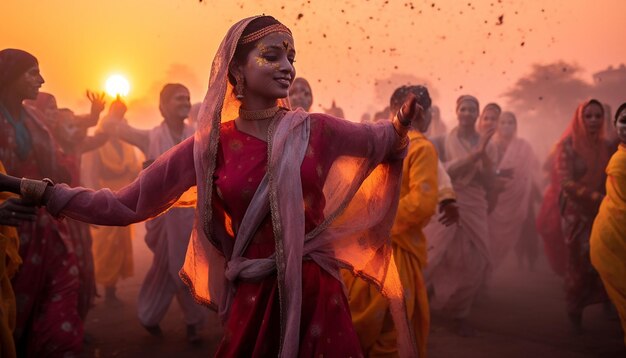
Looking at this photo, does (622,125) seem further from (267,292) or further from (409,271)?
(267,292)

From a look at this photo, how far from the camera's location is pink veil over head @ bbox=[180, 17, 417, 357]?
289cm

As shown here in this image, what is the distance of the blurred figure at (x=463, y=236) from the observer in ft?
24.5

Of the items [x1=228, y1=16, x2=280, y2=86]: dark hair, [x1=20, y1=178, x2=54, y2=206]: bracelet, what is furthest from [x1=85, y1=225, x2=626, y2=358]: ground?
[x1=228, y1=16, x2=280, y2=86]: dark hair

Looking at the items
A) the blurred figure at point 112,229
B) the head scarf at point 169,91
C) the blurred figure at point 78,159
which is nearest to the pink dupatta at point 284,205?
the blurred figure at point 78,159

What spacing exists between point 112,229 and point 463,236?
17.5 feet

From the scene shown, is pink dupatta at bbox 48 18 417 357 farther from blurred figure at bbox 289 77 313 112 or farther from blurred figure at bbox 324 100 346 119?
blurred figure at bbox 324 100 346 119

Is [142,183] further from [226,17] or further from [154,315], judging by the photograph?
[226,17]

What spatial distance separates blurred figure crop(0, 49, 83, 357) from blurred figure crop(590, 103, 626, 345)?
4.21 m

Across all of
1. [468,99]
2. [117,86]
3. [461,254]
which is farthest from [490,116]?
[117,86]

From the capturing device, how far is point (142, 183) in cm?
318

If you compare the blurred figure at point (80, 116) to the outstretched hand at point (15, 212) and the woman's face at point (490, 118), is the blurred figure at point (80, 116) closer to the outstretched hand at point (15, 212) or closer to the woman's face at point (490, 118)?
the outstretched hand at point (15, 212)

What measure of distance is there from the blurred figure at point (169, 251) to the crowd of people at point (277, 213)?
17 millimetres

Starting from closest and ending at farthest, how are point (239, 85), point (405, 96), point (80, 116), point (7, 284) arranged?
point (239, 85) → point (7, 284) → point (405, 96) → point (80, 116)

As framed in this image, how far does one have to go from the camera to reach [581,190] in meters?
7.12
